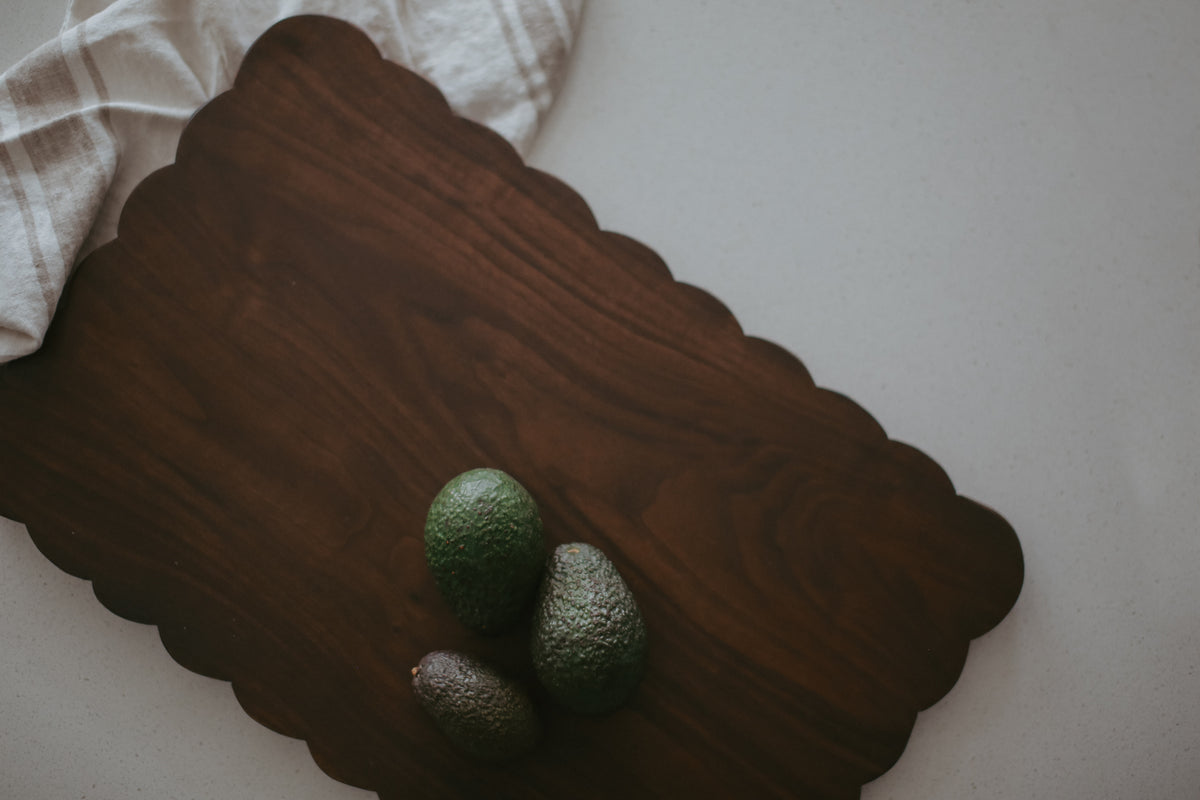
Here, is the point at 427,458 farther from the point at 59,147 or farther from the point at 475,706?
the point at 59,147

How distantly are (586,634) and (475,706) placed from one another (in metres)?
0.15

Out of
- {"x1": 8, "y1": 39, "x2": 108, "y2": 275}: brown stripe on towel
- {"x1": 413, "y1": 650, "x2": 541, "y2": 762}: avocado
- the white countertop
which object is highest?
the white countertop

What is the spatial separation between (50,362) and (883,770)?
1130 millimetres

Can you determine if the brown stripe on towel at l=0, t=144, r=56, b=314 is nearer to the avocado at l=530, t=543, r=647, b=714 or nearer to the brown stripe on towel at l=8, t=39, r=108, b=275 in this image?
the brown stripe on towel at l=8, t=39, r=108, b=275

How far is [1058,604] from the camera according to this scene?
0.98m

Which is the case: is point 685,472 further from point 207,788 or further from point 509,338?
point 207,788

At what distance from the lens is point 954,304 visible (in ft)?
3.27

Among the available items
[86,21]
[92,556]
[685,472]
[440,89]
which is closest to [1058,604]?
[685,472]

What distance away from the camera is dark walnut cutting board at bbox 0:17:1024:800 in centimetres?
89

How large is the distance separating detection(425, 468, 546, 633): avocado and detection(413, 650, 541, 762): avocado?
0.18 feet

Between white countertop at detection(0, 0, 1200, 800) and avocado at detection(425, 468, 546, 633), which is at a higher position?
white countertop at detection(0, 0, 1200, 800)

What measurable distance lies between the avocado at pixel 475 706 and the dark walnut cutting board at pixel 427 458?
0.06 m

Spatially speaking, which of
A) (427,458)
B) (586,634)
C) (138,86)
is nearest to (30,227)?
(138,86)

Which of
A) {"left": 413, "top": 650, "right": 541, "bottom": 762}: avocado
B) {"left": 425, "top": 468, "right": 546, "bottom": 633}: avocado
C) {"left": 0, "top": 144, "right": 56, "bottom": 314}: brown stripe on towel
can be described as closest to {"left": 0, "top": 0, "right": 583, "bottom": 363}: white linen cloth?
{"left": 0, "top": 144, "right": 56, "bottom": 314}: brown stripe on towel
